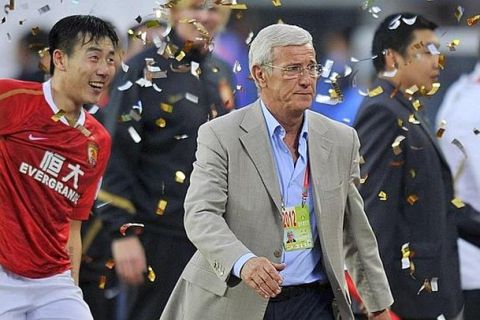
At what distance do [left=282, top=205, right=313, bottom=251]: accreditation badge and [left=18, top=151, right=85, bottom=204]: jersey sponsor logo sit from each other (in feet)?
4.59

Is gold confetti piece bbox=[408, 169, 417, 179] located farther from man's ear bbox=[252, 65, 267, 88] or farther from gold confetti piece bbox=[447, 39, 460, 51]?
man's ear bbox=[252, 65, 267, 88]

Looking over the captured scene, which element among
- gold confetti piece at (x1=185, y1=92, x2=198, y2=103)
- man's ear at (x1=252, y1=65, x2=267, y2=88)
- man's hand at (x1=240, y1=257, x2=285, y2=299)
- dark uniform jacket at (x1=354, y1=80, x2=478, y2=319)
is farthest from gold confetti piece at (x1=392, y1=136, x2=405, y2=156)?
man's hand at (x1=240, y1=257, x2=285, y2=299)

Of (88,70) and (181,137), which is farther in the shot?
(181,137)

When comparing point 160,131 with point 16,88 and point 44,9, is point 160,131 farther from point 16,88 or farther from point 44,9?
point 16,88

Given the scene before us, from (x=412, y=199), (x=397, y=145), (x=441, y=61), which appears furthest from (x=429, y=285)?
(x=441, y=61)

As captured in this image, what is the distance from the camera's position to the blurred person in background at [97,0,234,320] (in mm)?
7020

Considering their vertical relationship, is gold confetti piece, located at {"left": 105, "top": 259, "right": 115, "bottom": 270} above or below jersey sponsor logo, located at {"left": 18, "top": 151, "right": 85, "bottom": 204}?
below

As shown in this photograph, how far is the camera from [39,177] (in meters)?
6.15

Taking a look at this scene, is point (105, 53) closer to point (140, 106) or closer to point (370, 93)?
point (140, 106)

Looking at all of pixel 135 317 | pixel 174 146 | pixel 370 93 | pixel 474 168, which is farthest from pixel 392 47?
pixel 135 317

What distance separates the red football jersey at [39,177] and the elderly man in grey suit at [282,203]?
1005 mm

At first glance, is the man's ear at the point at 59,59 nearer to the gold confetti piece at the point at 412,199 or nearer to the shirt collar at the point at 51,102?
the shirt collar at the point at 51,102

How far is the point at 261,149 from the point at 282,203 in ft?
0.72

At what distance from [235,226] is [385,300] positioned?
0.62 meters
